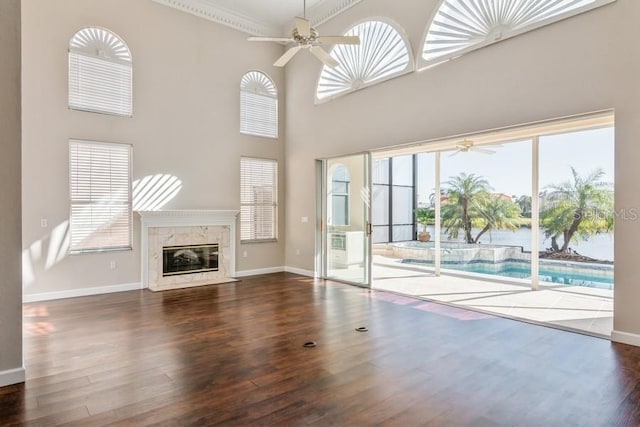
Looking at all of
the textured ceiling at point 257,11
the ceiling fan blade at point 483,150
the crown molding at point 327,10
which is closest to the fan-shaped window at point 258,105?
the textured ceiling at point 257,11

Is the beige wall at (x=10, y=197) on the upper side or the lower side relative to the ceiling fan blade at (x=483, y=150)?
lower

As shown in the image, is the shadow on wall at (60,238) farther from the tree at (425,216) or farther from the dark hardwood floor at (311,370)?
the tree at (425,216)

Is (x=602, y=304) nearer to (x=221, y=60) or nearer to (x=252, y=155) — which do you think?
(x=252, y=155)

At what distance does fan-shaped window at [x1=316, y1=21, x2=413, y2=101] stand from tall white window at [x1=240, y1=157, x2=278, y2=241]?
1963 mm

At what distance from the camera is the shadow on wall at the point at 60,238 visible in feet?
18.1

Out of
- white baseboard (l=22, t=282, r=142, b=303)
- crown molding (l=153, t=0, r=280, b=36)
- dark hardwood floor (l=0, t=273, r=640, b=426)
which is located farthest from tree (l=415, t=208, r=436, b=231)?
white baseboard (l=22, t=282, r=142, b=303)

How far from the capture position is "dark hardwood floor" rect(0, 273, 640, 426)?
8.27ft

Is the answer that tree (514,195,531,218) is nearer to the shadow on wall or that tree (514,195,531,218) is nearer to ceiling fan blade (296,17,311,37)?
ceiling fan blade (296,17,311,37)

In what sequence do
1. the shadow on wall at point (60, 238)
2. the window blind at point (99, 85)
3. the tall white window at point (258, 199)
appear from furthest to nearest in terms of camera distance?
the tall white window at point (258, 199) → the window blind at point (99, 85) → the shadow on wall at point (60, 238)

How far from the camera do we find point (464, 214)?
961 centimetres

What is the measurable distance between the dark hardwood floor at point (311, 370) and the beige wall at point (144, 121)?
1189mm

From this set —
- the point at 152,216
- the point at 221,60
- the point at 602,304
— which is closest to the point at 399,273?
the point at 602,304

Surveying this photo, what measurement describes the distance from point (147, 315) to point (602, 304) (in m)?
6.35

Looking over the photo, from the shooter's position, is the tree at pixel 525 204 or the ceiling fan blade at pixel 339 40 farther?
the tree at pixel 525 204
